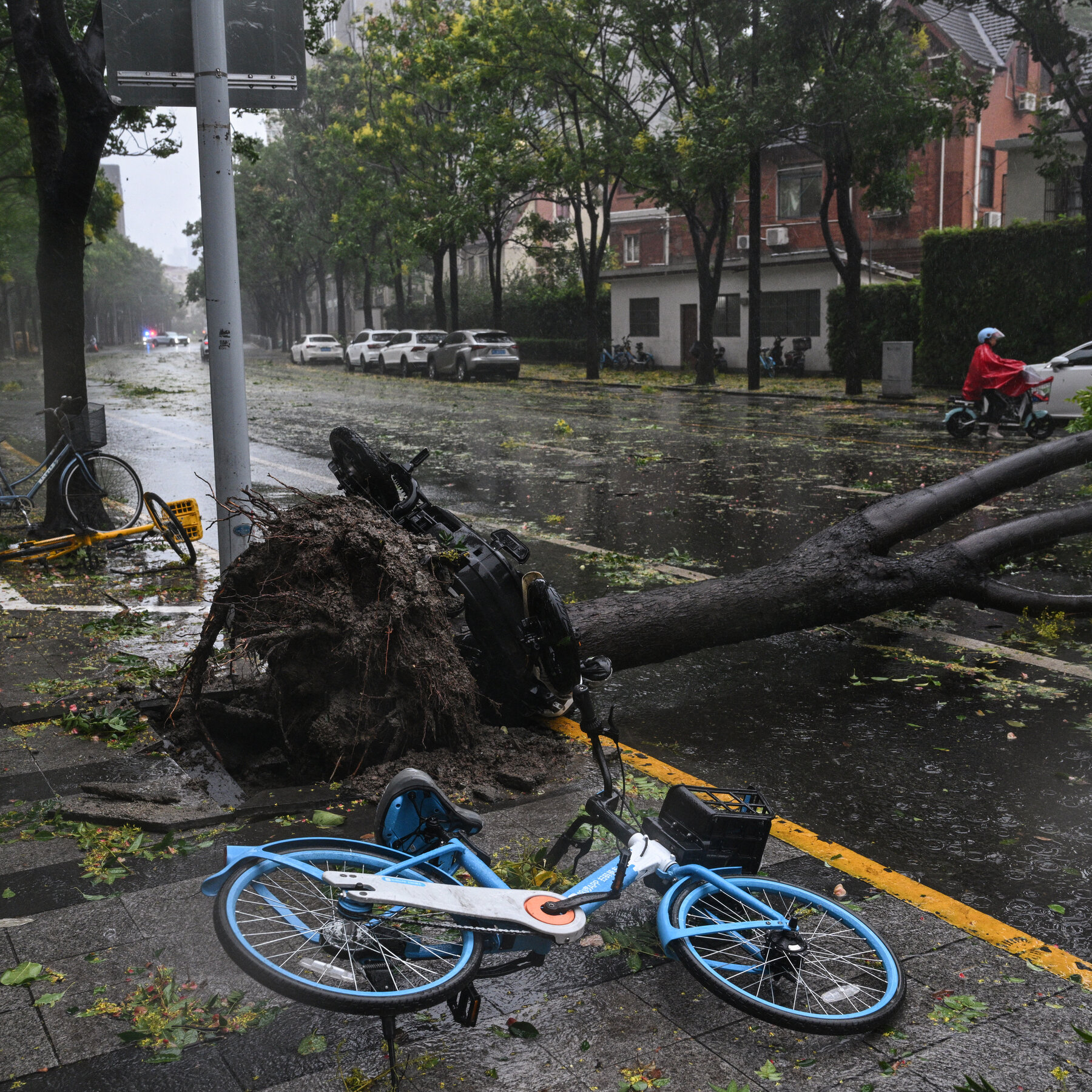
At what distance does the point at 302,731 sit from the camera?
15.4 ft

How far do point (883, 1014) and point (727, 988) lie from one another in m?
0.40

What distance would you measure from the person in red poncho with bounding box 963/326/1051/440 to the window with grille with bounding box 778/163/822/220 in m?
24.2

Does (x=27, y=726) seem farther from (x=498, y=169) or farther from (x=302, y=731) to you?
(x=498, y=169)

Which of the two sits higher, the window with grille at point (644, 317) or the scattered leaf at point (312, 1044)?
the window with grille at point (644, 317)

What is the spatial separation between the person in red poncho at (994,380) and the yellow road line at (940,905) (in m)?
14.8

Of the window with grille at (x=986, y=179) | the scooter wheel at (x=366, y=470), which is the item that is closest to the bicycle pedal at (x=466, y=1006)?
the scooter wheel at (x=366, y=470)

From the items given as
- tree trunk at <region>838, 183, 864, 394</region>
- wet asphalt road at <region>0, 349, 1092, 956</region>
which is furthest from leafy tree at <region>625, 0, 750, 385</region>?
wet asphalt road at <region>0, 349, 1092, 956</region>

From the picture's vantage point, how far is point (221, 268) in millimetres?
6371

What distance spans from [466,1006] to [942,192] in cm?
4050

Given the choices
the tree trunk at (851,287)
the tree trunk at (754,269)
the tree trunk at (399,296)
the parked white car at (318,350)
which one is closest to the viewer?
the tree trunk at (851,287)

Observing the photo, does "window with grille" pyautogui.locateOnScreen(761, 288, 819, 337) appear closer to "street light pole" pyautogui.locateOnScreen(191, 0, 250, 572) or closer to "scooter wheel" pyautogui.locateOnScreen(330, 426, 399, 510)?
"street light pole" pyautogui.locateOnScreen(191, 0, 250, 572)

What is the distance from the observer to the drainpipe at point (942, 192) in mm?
38375

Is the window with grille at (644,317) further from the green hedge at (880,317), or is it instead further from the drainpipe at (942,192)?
the drainpipe at (942,192)

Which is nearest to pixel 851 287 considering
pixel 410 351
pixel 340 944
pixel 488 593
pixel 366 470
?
pixel 410 351
